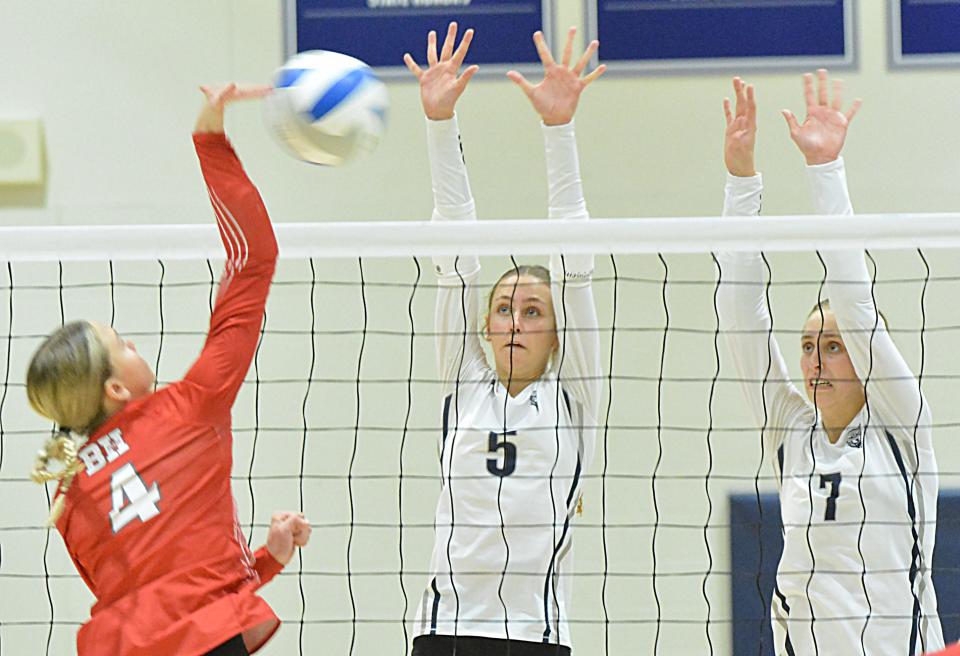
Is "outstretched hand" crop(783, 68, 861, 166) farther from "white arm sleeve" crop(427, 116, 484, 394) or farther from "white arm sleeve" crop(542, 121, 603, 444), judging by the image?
"white arm sleeve" crop(427, 116, 484, 394)

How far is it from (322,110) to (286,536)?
0.87 metres

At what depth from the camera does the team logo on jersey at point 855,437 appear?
2.90 meters

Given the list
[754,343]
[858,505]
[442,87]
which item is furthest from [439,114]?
[858,505]

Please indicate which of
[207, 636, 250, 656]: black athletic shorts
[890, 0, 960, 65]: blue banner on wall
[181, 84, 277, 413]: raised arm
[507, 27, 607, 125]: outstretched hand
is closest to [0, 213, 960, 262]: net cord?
[507, 27, 607, 125]: outstretched hand

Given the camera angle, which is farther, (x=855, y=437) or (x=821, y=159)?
(x=821, y=159)

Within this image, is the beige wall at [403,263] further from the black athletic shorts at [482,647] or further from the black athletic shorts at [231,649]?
the black athletic shorts at [231,649]

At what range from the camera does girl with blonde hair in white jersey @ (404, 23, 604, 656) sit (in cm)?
292

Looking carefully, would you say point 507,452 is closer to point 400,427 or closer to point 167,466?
point 167,466

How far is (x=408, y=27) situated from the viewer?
4.59 meters

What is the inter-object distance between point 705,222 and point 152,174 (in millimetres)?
2445

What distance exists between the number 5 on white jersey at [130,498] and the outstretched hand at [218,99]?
65 centimetres

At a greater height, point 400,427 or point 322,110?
point 322,110

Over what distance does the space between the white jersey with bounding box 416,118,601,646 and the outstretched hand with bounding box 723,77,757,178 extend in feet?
1.32

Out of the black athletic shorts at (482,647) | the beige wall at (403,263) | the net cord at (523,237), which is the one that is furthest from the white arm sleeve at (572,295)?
the beige wall at (403,263)
